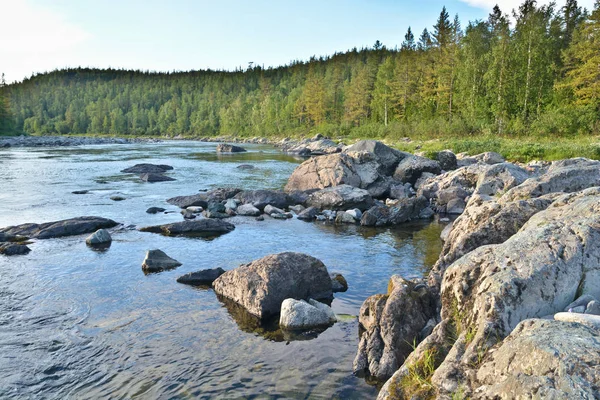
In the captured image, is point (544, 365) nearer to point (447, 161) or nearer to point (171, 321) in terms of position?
point (171, 321)

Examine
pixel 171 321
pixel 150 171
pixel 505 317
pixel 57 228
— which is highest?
pixel 505 317

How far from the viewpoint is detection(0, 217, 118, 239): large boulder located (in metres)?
17.3

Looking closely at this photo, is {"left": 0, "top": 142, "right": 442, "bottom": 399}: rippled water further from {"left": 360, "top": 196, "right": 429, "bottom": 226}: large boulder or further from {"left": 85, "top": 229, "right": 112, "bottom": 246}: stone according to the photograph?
{"left": 360, "top": 196, "right": 429, "bottom": 226}: large boulder

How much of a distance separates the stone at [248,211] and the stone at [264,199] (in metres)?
0.96

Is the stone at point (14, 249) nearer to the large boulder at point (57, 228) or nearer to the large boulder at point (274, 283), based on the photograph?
the large boulder at point (57, 228)

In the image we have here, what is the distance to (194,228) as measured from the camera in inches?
725

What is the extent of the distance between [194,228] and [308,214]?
589cm

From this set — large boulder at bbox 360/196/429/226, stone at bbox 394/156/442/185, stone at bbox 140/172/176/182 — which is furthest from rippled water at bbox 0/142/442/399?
stone at bbox 140/172/176/182

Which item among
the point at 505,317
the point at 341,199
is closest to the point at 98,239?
the point at 341,199

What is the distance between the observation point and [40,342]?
8.95 meters

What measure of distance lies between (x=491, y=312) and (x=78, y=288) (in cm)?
1067

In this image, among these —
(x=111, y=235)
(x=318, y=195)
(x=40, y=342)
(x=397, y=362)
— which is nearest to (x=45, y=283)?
(x=40, y=342)

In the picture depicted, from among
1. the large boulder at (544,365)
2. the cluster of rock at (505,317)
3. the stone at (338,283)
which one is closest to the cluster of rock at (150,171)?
the stone at (338,283)

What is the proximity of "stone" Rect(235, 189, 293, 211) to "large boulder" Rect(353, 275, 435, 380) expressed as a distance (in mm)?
15831
